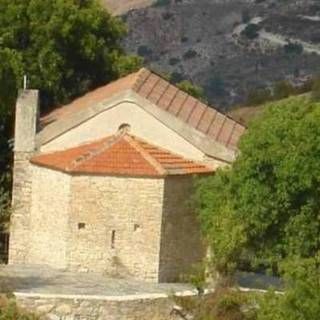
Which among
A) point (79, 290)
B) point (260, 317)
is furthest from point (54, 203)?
point (260, 317)

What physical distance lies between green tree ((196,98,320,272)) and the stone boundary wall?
7.35 feet

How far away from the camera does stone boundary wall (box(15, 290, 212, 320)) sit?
25.7 m

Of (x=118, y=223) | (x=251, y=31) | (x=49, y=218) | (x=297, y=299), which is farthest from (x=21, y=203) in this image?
(x=251, y=31)

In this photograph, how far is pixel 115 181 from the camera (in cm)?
2848

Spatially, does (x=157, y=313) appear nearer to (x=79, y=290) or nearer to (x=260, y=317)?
(x=79, y=290)

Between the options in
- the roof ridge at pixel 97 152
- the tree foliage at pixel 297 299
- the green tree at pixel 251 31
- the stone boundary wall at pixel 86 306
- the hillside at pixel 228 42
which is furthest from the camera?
the green tree at pixel 251 31

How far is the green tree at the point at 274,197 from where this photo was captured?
2669 centimetres

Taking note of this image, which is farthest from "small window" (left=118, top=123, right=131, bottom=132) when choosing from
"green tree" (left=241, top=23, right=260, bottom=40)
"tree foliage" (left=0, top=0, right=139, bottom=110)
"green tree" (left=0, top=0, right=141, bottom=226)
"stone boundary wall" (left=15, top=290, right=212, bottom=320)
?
"green tree" (left=241, top=23, right=260, bottom=40)

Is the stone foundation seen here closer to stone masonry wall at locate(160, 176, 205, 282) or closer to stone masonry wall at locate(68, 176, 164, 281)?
stone masonry wall at locate(68, 176, 164, 281)

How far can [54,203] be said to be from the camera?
29703 millimetres

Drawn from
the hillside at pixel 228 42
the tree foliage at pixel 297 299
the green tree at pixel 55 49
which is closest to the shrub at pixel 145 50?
the hillside at pixel 228 42

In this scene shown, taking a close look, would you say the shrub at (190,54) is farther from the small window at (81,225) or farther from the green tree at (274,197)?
the green tree at (274,197)

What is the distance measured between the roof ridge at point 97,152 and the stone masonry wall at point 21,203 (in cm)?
235

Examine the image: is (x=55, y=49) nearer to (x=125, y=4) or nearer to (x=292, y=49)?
(x=292, y=49)
